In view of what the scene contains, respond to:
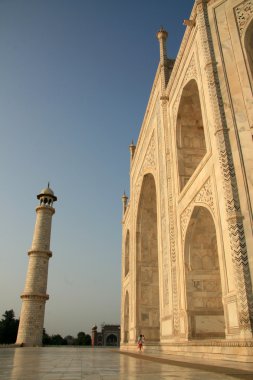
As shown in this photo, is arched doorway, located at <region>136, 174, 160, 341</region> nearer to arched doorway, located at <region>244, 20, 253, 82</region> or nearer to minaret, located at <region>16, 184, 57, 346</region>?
arched doorway, located at <region>244, 20, 253, 82</region>

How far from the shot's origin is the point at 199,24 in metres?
8.76

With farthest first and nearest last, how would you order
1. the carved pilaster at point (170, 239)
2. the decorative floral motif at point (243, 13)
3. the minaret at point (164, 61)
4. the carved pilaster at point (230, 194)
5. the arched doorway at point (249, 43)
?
the minaret at point (164, 61), the carved pilaster at point (170, 239), the decorative floral motif at point (243, 13), the arched doorway at point (249, 43), the carved pilaster at point (230, 194)

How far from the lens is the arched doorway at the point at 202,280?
27.0 ft

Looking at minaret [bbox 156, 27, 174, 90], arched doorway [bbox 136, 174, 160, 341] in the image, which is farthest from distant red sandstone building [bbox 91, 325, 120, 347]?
minaret [bbox 156, 27, 174, 90]

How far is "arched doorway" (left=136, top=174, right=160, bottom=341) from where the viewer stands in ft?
49.8

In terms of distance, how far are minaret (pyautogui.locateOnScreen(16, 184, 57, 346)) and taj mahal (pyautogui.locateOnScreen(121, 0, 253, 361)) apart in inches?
626

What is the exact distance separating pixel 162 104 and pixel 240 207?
23.3ft

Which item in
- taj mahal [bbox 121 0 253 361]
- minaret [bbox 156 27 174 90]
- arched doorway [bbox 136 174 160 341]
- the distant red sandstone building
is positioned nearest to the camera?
taj mahal [bbox 121 0 253 361]

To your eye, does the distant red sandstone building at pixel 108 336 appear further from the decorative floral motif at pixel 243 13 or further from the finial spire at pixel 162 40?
the decorative floral motif at pixel 243 13

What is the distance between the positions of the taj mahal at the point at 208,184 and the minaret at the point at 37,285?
15892 mm

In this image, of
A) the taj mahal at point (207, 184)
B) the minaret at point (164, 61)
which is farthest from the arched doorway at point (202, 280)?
the minaret at point (164, 61)

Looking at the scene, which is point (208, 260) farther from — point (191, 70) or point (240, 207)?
point (191, 70)

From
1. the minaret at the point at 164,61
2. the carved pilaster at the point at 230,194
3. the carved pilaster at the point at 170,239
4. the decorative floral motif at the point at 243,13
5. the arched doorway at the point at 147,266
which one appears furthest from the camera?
the arched doorway at the point at 147,266

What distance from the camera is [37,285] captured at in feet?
80.6
